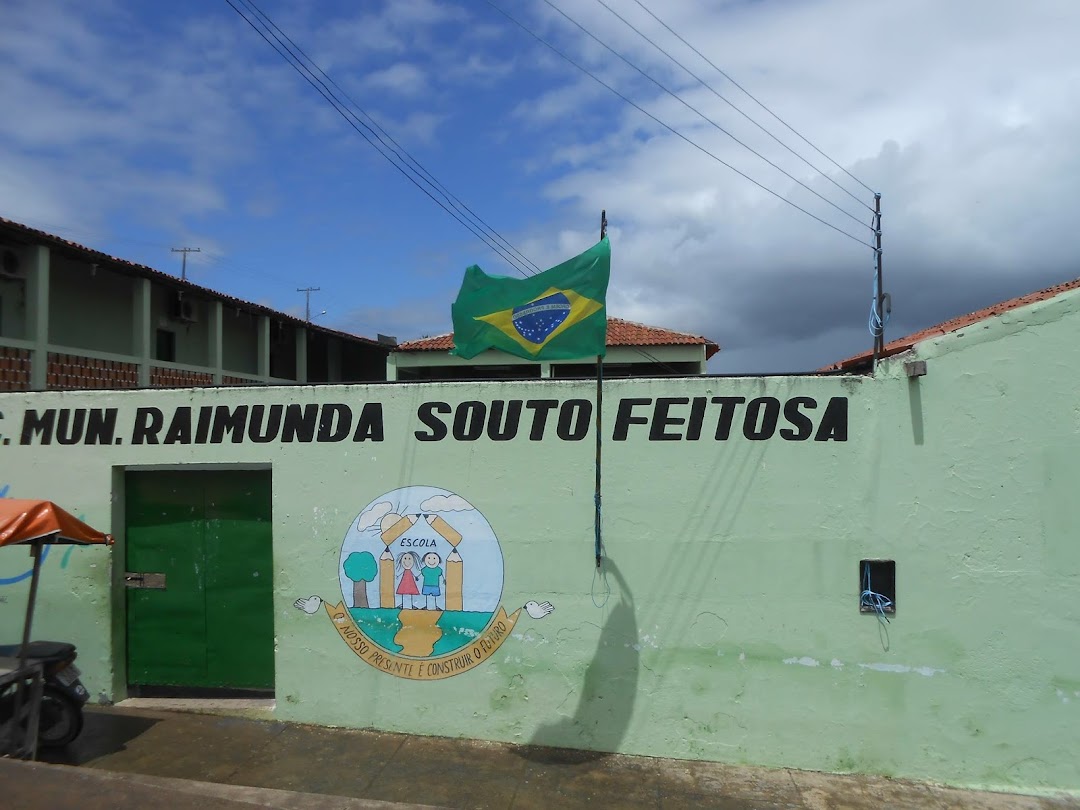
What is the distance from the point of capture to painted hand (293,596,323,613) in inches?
263

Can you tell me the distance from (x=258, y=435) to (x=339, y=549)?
130cm

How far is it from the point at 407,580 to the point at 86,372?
1057 centimetres

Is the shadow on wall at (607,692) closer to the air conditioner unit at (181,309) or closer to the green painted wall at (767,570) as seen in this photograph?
the green painted wall at (767,570)

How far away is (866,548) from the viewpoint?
5.84 m

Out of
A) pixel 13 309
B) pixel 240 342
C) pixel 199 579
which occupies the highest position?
pixel 240 342

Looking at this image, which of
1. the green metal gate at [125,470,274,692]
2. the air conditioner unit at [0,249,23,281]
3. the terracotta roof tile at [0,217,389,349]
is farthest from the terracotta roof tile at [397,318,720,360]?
the green metal gate at [125,470,274,692]

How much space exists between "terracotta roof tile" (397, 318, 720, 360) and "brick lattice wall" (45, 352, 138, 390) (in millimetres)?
7278

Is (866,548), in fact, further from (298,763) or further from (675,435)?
(298,763)

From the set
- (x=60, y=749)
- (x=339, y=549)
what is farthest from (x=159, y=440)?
(x=60, y=749)

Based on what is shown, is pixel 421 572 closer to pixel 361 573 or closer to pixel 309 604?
pixel 361 573

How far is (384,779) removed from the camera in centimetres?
563

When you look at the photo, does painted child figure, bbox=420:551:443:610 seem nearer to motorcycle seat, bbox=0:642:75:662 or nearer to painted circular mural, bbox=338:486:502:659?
painted circular mural, bbox=338:486:502:659

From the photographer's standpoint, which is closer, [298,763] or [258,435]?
[298,763]

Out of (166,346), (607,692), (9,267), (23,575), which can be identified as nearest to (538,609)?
(607,692)
